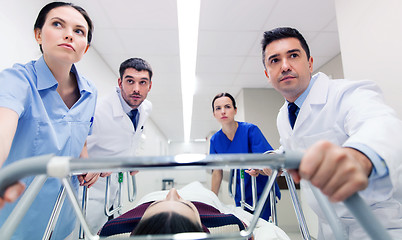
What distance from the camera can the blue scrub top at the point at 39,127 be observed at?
82 cm

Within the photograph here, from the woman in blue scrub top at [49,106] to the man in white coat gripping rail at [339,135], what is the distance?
939mm

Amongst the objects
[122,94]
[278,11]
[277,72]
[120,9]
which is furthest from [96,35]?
[277,72]

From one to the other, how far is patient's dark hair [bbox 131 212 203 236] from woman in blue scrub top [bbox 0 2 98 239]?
17.2 inches

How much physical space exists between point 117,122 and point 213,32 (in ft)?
4.71

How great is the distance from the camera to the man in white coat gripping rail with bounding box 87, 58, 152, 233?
5.49 ft

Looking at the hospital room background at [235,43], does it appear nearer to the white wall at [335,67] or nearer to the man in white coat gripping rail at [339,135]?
the white wall at [335,67]

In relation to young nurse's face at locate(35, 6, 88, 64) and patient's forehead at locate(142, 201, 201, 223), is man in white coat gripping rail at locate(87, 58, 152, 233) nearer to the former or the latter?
young nurse's face at locate(35, 6, 88, 64)

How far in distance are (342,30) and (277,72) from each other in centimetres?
71

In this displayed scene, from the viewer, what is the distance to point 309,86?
1211mm

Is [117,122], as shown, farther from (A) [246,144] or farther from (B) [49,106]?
(A) [246,144]

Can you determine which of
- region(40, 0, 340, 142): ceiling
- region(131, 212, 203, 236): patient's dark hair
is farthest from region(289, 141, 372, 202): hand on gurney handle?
region(40, 0, 340, 142): ceiling

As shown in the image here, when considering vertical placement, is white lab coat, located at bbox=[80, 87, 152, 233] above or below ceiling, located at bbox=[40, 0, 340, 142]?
below

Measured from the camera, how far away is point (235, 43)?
104 inches

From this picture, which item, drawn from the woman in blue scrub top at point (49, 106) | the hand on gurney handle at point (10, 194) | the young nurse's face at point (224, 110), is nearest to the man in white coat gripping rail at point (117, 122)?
the woman in blue scrub top at point (49, 106)
